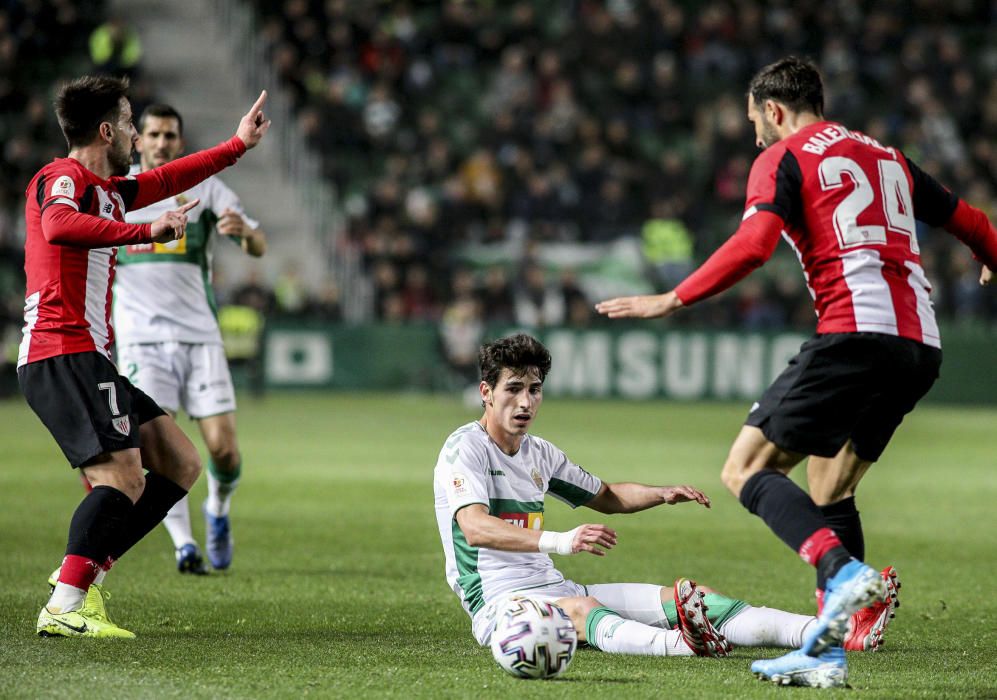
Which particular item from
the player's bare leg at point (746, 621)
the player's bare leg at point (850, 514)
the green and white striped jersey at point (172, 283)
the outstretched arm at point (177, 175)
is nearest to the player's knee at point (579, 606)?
the player's bare leg at point (746, 621)

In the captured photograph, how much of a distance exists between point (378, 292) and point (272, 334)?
87.8 inches

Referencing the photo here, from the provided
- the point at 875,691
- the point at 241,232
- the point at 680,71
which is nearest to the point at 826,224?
the point at 875,691

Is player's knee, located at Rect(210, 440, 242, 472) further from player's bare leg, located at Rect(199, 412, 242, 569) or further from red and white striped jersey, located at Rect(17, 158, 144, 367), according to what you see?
red and white striped jersey, located at Rect(17, 158, 144, 367)

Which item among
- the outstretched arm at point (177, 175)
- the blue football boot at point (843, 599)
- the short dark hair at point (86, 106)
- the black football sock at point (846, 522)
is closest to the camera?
the blue football boot at point (843, 599)

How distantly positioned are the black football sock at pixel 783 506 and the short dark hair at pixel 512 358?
37.3 inches

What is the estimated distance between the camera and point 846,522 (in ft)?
20.7

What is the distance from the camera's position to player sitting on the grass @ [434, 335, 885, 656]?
5.66 meters

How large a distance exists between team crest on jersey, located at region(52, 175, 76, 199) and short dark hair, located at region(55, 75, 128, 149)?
280 mm

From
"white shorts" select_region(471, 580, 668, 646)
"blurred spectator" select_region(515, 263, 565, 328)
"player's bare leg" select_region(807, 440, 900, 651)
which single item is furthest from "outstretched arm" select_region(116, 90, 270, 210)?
"blurred spectator" select_region(515, 263, 565, 328)

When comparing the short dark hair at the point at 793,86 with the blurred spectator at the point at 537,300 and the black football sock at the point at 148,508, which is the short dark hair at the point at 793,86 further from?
the blurred spectator at the point at 537,300

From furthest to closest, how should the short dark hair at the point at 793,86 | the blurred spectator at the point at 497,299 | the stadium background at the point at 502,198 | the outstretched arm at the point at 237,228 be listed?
the blurred spectator at the point at 497,299
the stadium background at the point at 502,198
the outstretched arm at the point at 237,228
the short dark hair at the point at 793,86

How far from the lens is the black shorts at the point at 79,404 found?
5969 millimetres

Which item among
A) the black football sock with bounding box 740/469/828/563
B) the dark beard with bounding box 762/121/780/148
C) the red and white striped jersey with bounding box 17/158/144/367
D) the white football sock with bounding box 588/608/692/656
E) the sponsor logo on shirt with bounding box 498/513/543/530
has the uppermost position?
the dark beard with bounding box 762/121/780/148

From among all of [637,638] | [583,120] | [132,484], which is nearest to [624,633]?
[637,638]
